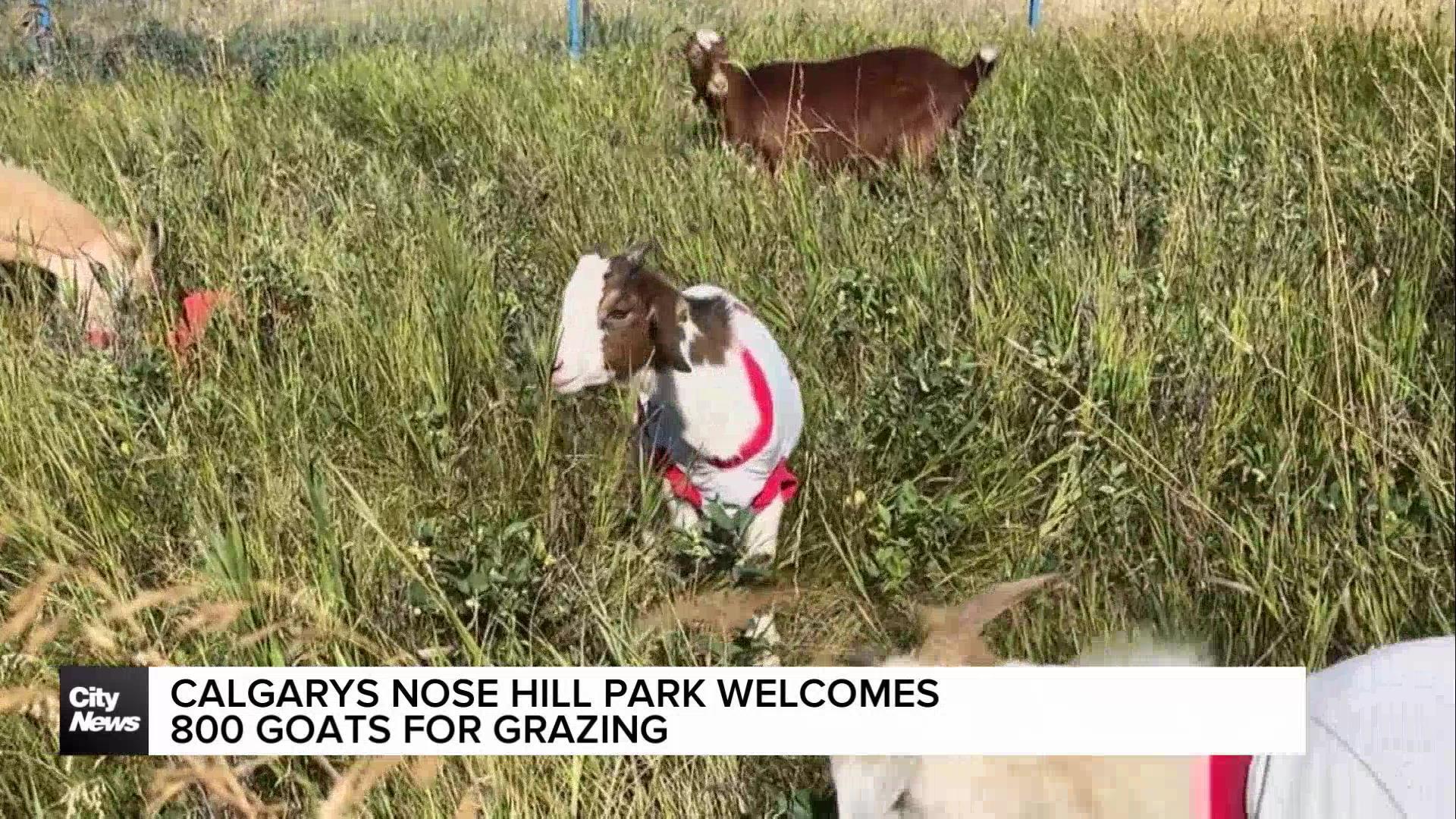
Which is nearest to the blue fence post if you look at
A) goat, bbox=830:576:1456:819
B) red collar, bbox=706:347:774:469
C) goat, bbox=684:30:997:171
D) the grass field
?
the grass field

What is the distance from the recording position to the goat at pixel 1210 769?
1229mm

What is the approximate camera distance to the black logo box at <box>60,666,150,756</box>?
136 centimetres

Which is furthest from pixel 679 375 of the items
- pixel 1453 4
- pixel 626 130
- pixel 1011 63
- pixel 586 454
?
pixel 1453 4

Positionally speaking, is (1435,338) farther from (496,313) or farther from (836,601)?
(496,313)

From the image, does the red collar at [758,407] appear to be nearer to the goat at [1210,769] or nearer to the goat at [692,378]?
the goat at [692,378]

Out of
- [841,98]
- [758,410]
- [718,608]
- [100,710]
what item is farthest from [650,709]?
[841,98]

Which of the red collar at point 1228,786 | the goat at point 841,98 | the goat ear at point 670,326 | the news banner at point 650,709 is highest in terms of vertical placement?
the goat at point 841,98

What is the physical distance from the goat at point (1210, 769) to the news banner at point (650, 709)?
2 centimetres

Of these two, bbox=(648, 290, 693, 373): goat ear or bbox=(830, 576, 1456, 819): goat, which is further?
bbox=(648, 290, 693, 373): goat ear

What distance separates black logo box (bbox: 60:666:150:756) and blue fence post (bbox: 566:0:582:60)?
3.08 feet

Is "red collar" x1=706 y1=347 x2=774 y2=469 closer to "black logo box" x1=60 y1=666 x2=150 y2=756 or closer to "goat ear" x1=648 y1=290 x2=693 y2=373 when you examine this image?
"goat ear" x1=648 y1=290 x2=693 y2=373

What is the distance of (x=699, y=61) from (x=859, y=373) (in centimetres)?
44

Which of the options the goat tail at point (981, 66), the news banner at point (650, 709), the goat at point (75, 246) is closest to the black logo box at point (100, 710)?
the news banner at point (650, 709)

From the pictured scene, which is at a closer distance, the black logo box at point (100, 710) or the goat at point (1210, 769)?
the goat at point (1210, 769)
